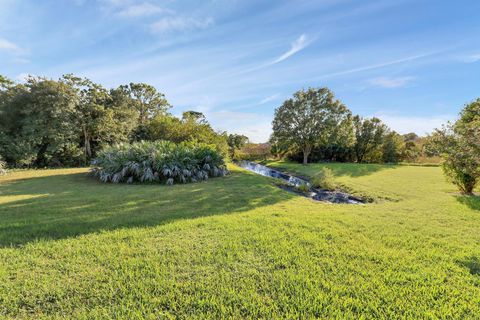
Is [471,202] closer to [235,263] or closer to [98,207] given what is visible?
[235,263]

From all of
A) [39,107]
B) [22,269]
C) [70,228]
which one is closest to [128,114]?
[39,107]

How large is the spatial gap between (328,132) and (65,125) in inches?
825

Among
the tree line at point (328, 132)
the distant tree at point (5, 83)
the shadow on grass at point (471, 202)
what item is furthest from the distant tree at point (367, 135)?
the distant tree at point (5, 83)

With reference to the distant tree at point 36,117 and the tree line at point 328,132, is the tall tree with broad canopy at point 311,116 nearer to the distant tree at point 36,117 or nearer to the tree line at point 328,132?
the tree line at point 328,132

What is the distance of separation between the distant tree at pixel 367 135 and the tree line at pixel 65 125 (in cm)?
1727

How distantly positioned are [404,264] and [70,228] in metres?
5.41

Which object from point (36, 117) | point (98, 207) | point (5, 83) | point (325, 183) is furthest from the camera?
point (5, 83)

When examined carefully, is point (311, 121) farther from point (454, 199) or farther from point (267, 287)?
point (267, 287)

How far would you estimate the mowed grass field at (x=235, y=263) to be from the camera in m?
2.12

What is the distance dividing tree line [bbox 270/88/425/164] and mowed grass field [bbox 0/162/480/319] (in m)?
16.0

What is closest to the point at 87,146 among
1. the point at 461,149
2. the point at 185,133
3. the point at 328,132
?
the point at 185,133

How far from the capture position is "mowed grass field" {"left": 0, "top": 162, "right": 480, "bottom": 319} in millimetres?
2117

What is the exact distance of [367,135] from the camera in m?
24.4

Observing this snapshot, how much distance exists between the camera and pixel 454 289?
240 cm
